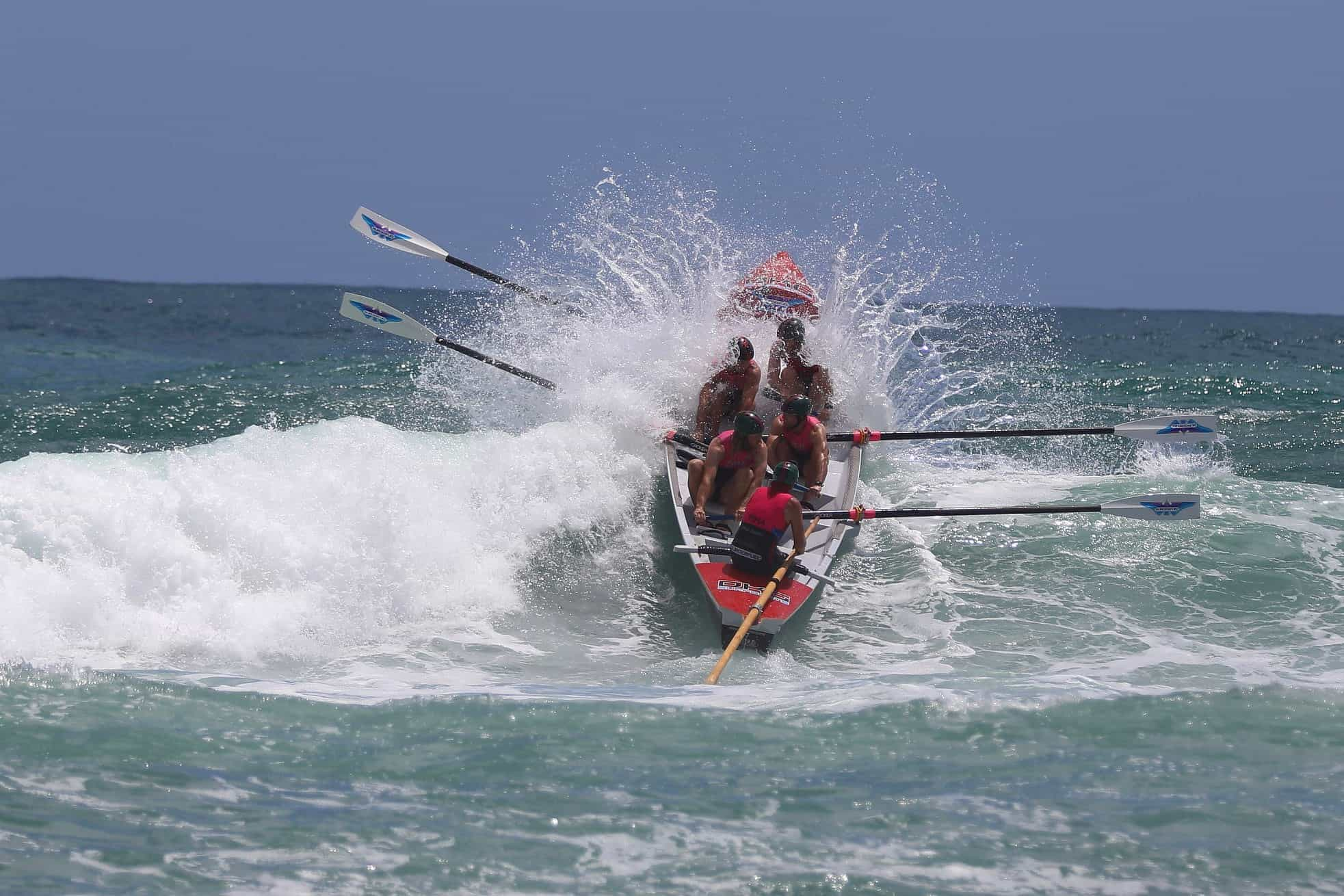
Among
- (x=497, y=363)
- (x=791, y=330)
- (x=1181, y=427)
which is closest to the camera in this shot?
(x=1181, y=427)

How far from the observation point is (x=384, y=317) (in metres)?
11.8

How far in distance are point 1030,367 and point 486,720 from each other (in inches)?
854

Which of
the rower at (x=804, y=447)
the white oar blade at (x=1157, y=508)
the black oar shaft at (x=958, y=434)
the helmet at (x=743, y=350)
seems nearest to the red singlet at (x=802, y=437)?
the rower at (x=804, y=447)

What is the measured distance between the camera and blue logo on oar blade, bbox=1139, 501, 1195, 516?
31.6 feet

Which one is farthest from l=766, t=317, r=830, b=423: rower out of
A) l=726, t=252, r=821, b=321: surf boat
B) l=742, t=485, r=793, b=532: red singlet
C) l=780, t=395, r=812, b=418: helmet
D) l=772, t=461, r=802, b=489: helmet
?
l=742, t=485, r=793, b=532: red singlet

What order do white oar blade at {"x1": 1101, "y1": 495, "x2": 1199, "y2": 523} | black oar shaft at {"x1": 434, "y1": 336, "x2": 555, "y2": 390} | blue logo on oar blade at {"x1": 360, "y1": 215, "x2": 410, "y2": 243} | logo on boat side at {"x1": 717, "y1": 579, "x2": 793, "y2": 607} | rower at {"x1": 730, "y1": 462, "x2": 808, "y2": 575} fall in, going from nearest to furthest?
logo on boat side at {"x1": 717, "y1": 579, "x2": 793, "y2": 607}, rower at {"x1": 730, "y1": 462, "x2": 808, "y2": 575}, white oar blade at {"x1": 1101, "y1": 495, "x2": 1199, "y2": 523}, black oar shaft at {"x1": 434, "y1": 336, "x2": 555, "y2": 390}, blue logo on oar blade at {"x1": 360, "y1": 215, "x2": 410, "y2": 243}

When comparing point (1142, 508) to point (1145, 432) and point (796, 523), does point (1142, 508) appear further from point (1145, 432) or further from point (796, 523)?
point (796, 523)

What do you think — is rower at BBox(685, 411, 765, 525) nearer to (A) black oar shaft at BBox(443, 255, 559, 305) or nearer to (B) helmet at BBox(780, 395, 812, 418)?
(B) helmet at BBox(780, 395, 812, 418)

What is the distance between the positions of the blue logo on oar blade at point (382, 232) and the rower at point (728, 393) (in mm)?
3641

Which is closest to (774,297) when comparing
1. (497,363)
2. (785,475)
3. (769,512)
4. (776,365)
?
(776,365)

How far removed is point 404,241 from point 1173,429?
7.36 metres

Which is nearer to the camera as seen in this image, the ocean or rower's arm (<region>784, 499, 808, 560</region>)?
the ocean

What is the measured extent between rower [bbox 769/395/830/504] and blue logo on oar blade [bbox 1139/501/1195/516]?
8.29ft

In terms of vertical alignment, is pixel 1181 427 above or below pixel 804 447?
above
